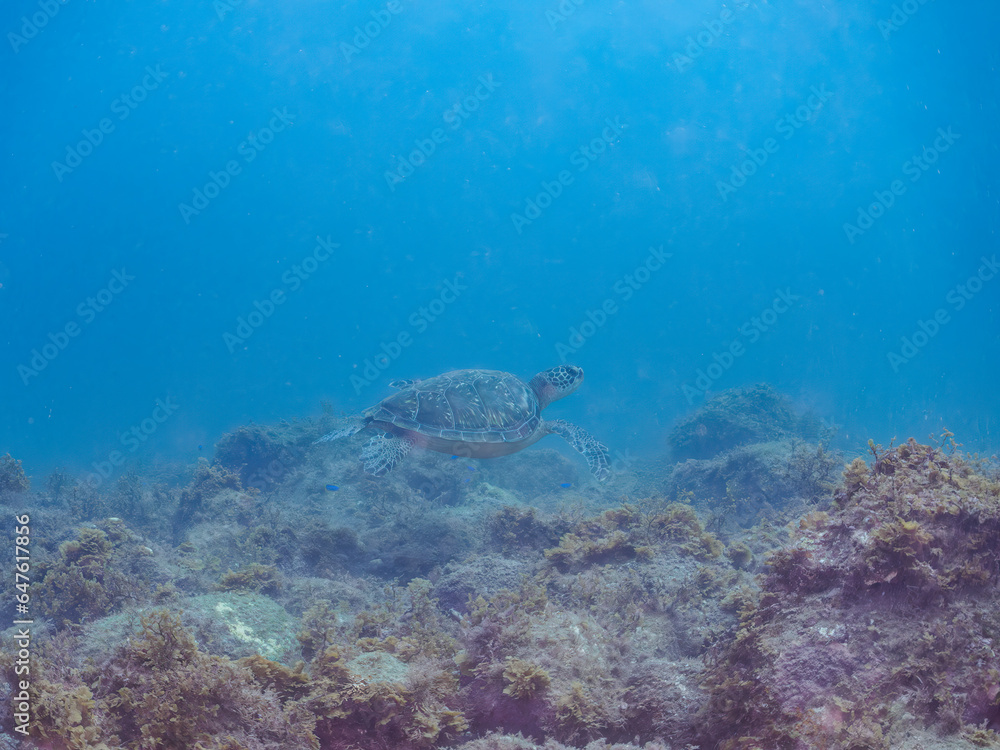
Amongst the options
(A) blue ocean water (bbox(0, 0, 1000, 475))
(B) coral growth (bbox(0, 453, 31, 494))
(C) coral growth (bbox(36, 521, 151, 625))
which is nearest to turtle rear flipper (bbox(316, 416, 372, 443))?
(C) coral growth (bbox(36, 521, 151, 625))

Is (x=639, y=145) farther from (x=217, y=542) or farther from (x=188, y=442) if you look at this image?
(x=217, y=542)

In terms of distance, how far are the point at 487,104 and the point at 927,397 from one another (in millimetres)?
95891

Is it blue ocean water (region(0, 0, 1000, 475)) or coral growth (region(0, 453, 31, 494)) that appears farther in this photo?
blue ocean water (region(0, 0, 1000, 475))

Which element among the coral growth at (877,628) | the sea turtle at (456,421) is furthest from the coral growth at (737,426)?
the coral growth at (877,628)

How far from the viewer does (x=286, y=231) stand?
4397 inches

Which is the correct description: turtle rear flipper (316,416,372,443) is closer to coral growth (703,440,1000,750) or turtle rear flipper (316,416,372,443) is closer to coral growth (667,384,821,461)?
coral growth (703,440,1000,750)

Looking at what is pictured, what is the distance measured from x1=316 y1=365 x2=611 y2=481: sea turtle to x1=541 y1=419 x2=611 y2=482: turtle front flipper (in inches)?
1.1

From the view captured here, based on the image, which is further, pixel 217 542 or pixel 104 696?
pixel 217 542

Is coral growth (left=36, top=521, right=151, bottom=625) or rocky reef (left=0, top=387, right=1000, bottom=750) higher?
coral growth (left=36, top=521, right=151, bottom=625)

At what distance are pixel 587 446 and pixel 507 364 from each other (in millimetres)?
78538

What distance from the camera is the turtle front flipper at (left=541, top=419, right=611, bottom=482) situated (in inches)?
367

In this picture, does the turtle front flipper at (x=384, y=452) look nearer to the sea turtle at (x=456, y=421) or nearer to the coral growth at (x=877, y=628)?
the sea turtle at (x=456, y=421)

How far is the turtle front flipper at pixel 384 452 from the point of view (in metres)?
8.16

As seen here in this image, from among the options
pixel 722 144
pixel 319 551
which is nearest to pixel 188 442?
pixel 319 551
